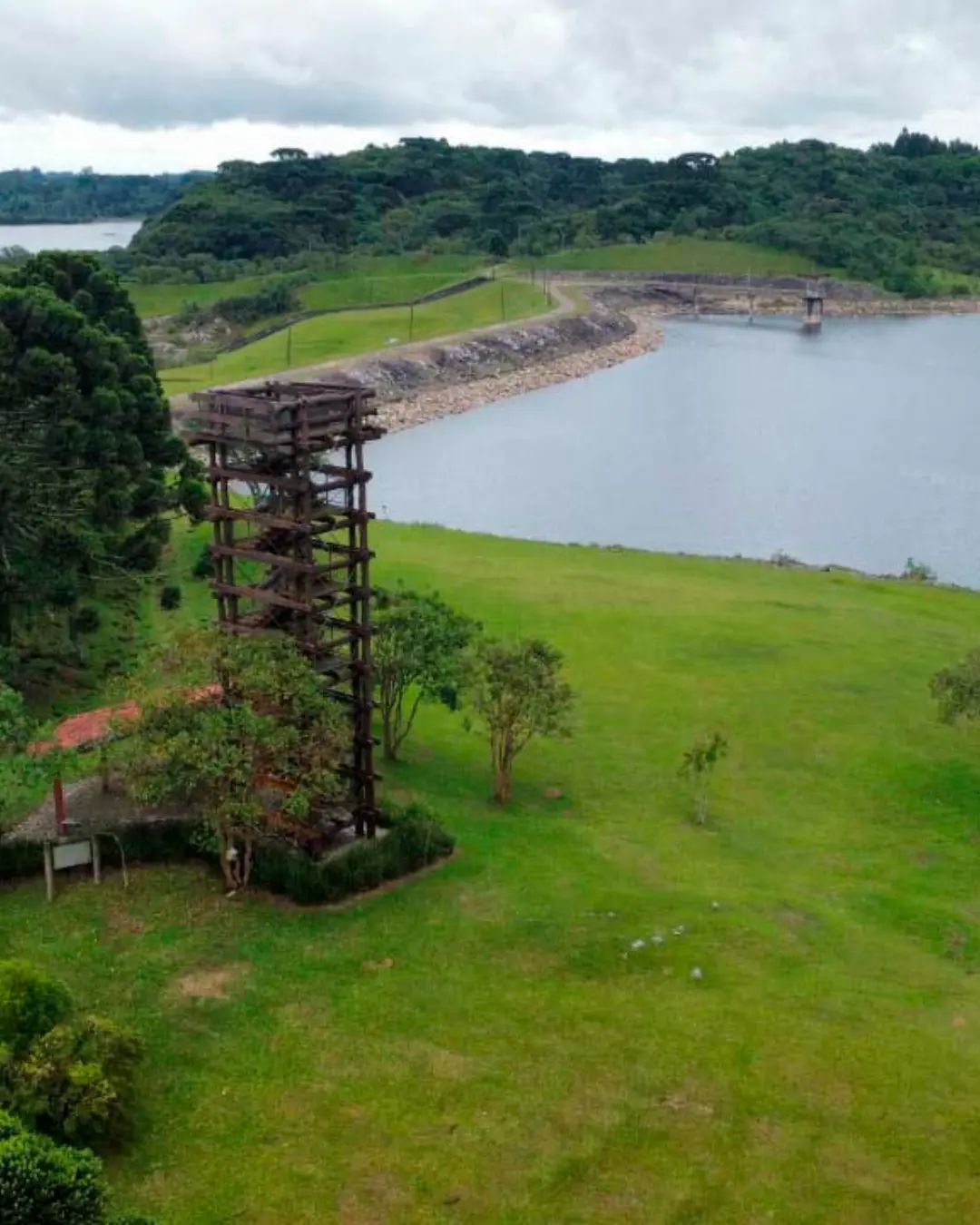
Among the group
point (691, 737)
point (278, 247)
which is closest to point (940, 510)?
point (691, 737)

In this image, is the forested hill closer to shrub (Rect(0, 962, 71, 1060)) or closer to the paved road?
the paved road

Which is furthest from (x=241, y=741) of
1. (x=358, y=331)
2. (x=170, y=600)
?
(x=358, y=331)

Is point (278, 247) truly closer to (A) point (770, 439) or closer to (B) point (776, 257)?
(B) point (776, 257)

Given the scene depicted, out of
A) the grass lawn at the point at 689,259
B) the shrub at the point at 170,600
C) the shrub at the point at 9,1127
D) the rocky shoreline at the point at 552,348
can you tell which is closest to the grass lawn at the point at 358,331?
the rocky shoreline at the point at 552,348

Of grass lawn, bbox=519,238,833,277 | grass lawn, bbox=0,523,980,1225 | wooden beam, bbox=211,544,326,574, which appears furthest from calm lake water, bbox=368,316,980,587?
grass lawn, bbox=519,238,833,277

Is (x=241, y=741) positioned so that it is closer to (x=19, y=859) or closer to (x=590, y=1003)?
(x=19, y=859)

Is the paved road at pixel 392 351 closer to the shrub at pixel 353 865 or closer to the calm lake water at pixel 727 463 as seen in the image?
the calm lake water at pixel 727 463
